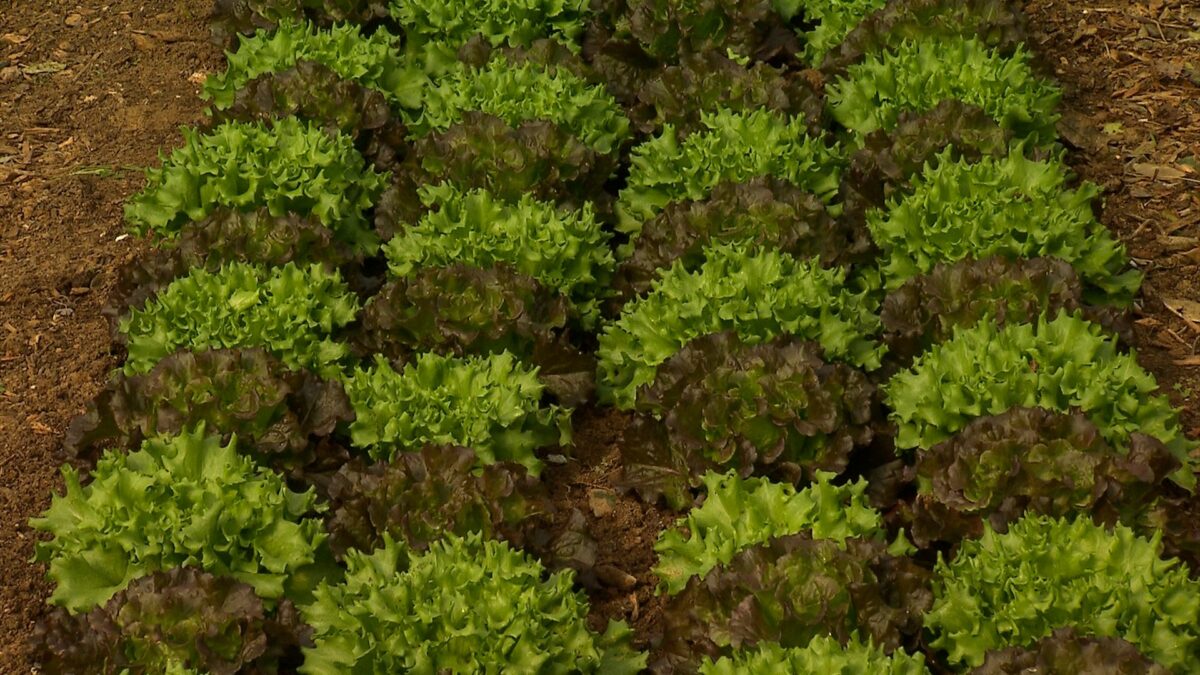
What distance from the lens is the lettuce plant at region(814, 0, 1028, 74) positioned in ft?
32.0

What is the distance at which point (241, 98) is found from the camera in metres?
→ 9.28

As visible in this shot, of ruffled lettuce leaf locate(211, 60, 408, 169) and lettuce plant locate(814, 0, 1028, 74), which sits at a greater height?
lettuce plant locate(814, 0, 1028, 74)

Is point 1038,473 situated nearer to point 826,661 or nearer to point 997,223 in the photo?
point 826,661

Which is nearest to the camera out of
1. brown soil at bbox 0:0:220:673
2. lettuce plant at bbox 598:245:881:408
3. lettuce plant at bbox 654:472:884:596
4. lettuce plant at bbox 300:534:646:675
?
lettuce plant at bbox 300:534:646:675

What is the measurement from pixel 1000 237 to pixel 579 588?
8.66 ft

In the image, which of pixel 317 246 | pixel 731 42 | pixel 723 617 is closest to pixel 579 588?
pixel 723 617

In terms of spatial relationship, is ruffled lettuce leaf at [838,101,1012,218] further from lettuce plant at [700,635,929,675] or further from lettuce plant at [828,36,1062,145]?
lettuce plant at [700,635,929,675]

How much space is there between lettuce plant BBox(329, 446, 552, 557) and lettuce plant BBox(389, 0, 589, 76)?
384 cm

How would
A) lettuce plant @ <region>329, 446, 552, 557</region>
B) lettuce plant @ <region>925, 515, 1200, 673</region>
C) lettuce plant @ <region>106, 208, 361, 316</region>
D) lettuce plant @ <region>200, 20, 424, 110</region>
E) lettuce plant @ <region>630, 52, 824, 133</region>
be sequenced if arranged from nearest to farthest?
lettuce plant @ <region>925, 515, 1200, 673</region>, lettuce plant @ <region>329, 446, 552, 557</region>, lettuce plant @ <region>106, 208, 361, 316</region>, lettuce plant @ <region>630, 52, 824, 133</region>, lettuce plant @ <region>200, 20, 424, 110</region>

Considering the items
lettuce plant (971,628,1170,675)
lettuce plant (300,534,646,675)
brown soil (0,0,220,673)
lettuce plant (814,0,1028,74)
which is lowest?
brown soil (0,0,220,673)

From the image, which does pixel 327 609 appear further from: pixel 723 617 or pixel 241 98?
pixel 241 98

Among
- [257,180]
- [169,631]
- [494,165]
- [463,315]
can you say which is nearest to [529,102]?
[494,165]

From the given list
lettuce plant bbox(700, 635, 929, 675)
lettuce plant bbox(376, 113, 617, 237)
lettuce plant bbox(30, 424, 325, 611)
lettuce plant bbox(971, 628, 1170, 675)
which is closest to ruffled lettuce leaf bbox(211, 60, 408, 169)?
lettuce plant bbox(376, 113, 617, 237)

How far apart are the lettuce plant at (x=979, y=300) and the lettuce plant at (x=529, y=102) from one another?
2.24 metres
